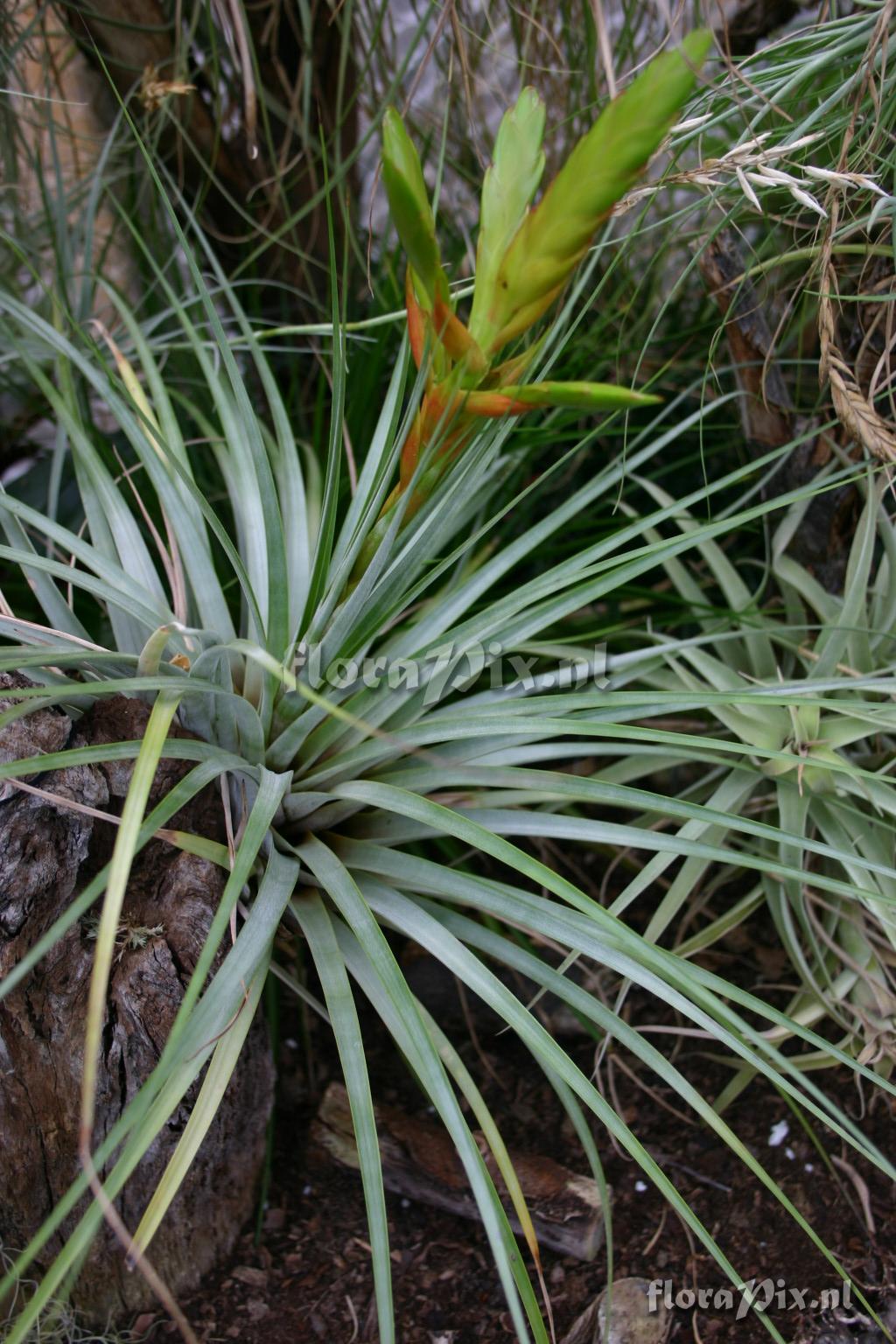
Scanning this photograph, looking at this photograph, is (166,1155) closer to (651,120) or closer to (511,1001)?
(511,1001)

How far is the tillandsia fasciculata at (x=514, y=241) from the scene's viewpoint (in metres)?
0.46

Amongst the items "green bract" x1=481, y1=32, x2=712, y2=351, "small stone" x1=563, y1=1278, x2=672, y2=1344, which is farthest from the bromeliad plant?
"small stone" x1=563, y1=1278, x2=672, y2=1344

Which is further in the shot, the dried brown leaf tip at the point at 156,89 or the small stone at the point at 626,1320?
the dried brown leaf tip at the point at 156,89

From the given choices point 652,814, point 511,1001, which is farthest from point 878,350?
point 511,1001

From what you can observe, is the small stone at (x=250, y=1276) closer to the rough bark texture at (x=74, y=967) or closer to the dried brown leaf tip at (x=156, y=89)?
the rough bark texture at (x=74, y=967)

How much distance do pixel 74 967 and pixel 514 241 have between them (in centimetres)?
57

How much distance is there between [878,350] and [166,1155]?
1026 mm

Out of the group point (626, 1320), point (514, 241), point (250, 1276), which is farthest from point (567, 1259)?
point (514, 241)

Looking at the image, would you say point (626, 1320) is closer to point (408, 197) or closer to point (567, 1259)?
point (567, 1259)

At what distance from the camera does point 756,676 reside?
1.09 meters

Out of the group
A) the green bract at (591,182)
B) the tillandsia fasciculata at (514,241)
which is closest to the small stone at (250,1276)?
the tillandsia fasciculata at (514,241)

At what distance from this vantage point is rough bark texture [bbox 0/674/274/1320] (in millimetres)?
692

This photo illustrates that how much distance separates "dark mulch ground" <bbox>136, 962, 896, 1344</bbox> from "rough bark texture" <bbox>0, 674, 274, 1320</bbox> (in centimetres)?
16

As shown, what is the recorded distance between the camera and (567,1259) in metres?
0.87
